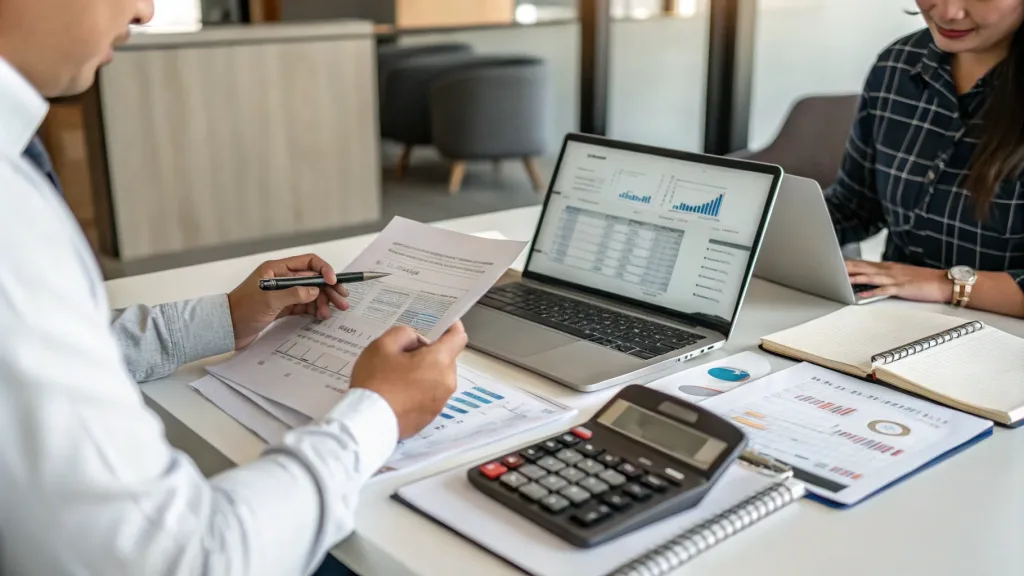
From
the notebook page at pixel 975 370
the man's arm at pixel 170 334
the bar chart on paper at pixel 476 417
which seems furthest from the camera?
the man's arm at pixel 170 334

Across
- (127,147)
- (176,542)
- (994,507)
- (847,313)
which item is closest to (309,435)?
(176,542)

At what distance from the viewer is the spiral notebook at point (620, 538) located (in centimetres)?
75

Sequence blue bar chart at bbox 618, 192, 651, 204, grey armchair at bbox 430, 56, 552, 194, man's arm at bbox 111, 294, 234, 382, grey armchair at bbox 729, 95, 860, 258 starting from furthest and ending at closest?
grey armchair at bbox 430, 56, 552, 194
grey armchair at bbox 729, 95, 860, 258
blue bar chart at bbox 618, 192, 651, 204
man's arm at bbox 111, 294, 234, 382

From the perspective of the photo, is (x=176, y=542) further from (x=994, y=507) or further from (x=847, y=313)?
(x=847, y=313)

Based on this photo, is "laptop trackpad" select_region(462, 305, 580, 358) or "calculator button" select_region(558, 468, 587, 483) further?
"laptop trackpad" select_region(462, 305, 580, 358)

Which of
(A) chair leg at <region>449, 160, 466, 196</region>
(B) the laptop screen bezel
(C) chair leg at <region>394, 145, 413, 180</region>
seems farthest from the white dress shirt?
(C) chair leg at <region>394, 145, 413, 180</region>

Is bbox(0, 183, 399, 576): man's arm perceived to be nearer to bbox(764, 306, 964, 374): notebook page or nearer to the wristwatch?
bbox(764, 306, 964, 374): notebook page

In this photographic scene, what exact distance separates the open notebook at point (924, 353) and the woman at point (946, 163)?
0.17 m

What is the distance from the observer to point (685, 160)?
53.4 inches

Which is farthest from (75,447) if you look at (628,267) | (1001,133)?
(1001,133)

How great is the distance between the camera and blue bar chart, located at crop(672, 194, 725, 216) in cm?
130

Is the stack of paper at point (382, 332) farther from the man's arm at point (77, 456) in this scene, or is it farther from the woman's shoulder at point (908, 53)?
the woman's shoulder at point (908, 53)

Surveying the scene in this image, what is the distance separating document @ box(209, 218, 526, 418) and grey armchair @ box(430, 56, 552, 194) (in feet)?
13.5

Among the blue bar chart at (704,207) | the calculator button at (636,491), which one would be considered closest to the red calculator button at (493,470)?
the calculator button at (636,491)
